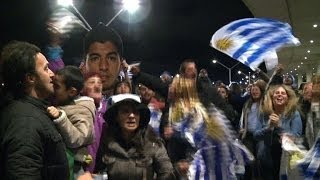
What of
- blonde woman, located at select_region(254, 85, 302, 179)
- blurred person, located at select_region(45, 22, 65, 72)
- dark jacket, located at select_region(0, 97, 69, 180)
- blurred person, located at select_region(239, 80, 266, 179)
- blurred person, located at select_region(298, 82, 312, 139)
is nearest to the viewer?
dark jacket, located at select_region(0, 97, 69, 180)

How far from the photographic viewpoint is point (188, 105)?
502 cm

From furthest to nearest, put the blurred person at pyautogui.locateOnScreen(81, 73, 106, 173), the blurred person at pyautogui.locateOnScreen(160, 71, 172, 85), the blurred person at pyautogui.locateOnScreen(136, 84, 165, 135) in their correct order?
the blurred person at pyautogui.locateOnScreen(160, 71, 172, 85) < the blurred person at pyautogui.locateOnScreen(136, 84, 165, 135) < the blurred person at pyautogui.locateOnScreen(81, 73, 106, 173)

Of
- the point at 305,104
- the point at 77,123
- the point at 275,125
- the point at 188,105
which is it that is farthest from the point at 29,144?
the point at 305,104

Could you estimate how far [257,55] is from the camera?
14.9 ft

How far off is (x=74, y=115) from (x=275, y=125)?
3.66 m

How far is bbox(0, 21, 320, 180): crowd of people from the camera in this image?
108 inches

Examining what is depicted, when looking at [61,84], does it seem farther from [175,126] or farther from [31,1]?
[31,1]

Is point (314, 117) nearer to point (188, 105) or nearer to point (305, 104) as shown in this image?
point (305, 104)

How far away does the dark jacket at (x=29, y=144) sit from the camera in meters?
2.54

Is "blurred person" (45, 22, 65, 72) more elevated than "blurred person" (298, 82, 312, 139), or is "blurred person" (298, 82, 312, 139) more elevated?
"blurred person" (45, 22, 65, 72)

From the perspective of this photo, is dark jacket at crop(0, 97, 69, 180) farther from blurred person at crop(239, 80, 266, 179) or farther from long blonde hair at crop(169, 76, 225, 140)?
blurred person at crop(239, 80, 266, 179)

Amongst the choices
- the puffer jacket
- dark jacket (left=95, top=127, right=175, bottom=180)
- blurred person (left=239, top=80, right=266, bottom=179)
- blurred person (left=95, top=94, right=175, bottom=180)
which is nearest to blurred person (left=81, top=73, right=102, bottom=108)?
blurred person (left=95, top=94, right=175, bottom=180)

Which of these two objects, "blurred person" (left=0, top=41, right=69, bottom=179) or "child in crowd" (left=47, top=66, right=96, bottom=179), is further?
"child in crowd" (left=47, top=66, right=96, bottom=179)

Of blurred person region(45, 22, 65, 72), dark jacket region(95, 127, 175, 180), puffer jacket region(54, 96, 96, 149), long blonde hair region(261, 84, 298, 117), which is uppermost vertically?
blurred person region(45, 22, 65, 72)
